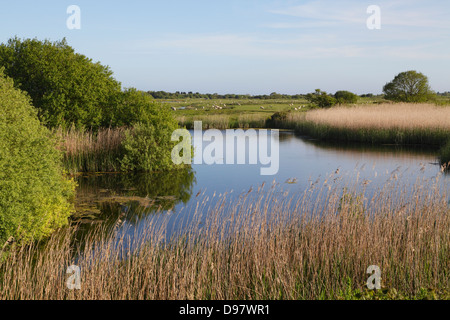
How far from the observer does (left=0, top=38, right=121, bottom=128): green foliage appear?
58.3ft

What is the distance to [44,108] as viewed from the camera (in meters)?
17.7

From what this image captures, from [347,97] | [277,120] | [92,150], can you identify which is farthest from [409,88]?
[92,150]

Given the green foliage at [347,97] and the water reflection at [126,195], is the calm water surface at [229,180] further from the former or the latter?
the green foliage at [347,97]

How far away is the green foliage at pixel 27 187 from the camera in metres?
7.68

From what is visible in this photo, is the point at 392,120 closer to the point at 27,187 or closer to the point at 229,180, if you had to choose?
the point at 229,180

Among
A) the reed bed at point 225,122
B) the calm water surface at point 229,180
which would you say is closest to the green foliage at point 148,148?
the calm water surface at point 229,180

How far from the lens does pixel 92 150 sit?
16.5m

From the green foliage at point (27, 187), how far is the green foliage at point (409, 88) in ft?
127

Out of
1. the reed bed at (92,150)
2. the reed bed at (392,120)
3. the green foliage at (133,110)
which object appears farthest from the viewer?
the reed bed at (392,120)

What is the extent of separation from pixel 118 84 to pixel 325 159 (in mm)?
10187

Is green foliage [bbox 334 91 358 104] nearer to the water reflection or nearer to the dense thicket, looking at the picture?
the dense thicket

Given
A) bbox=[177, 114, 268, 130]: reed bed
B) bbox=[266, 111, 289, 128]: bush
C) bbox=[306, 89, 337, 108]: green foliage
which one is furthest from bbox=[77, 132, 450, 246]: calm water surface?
bbox=[306, 89, 337, 108]: green foliage

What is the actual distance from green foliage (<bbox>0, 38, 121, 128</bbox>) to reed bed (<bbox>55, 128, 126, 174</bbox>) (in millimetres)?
1102
